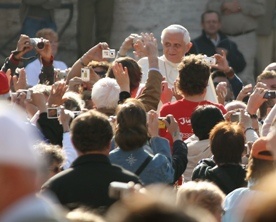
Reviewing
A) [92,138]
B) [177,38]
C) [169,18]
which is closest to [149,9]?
[169,18]

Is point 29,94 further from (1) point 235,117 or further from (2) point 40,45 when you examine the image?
(2) point 40,45

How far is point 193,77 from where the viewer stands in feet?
26.7

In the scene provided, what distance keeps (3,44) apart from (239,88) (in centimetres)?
683

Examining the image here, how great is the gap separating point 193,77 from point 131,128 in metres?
1.78

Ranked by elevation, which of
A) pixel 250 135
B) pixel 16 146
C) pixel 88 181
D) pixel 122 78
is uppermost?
pixel 16 146

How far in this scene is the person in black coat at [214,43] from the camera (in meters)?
15.1

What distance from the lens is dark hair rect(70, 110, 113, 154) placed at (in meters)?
5.97

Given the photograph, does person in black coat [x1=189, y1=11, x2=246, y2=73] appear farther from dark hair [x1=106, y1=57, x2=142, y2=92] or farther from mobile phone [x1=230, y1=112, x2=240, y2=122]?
mobile phone [x1=230, y1=112, x2=240, y2=122]

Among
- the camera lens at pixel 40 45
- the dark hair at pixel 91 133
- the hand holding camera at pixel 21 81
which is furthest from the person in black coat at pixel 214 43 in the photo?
the dark hair at pixel 91 133

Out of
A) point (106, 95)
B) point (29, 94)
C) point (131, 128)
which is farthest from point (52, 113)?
point (131, 128)

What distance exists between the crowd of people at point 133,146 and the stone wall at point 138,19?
19.2 ft

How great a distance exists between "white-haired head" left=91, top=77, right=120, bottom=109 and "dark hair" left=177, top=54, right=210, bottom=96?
0.46m

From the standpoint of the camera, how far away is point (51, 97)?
8406mm

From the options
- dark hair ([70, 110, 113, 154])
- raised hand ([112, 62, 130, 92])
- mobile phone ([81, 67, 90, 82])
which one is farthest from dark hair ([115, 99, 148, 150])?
mobile phone ([81, 67, 90, 82])
